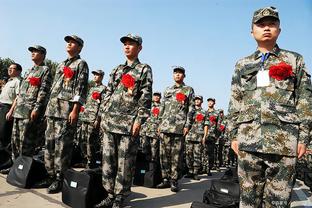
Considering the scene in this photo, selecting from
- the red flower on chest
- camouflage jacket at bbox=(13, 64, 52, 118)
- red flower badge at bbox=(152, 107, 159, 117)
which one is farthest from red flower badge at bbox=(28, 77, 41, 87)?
red flower badge at bbox=(152, 107, 159, 117)

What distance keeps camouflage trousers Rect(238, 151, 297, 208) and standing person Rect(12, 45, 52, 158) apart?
371cm

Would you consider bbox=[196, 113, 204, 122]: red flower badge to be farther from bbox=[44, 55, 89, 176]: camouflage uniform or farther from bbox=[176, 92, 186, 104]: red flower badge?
bbox=[44, 55, 89, 176]: camouflage uniform

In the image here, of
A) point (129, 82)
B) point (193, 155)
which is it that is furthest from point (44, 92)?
point (193, 155)

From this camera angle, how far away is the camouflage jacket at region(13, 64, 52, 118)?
17.0ft

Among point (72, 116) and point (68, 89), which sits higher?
point (68, 89)

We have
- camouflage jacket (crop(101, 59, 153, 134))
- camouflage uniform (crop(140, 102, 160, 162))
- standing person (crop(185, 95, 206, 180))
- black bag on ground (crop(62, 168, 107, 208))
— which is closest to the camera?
black bag on ground (crop(62, 168, 107, 208))

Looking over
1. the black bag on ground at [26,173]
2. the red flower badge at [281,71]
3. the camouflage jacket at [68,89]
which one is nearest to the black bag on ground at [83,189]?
the black bag on ground at [26,173]

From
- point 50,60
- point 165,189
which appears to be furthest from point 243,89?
point 50,60

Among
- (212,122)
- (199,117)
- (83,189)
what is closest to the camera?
(83,189)

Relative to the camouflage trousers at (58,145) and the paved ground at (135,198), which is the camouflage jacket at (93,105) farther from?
the camouflage trousers at (58,145)

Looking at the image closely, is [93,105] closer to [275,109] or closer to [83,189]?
[83,189]

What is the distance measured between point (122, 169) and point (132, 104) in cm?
88

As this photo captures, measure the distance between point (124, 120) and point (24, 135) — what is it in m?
2.30

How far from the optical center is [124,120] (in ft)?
13.2
